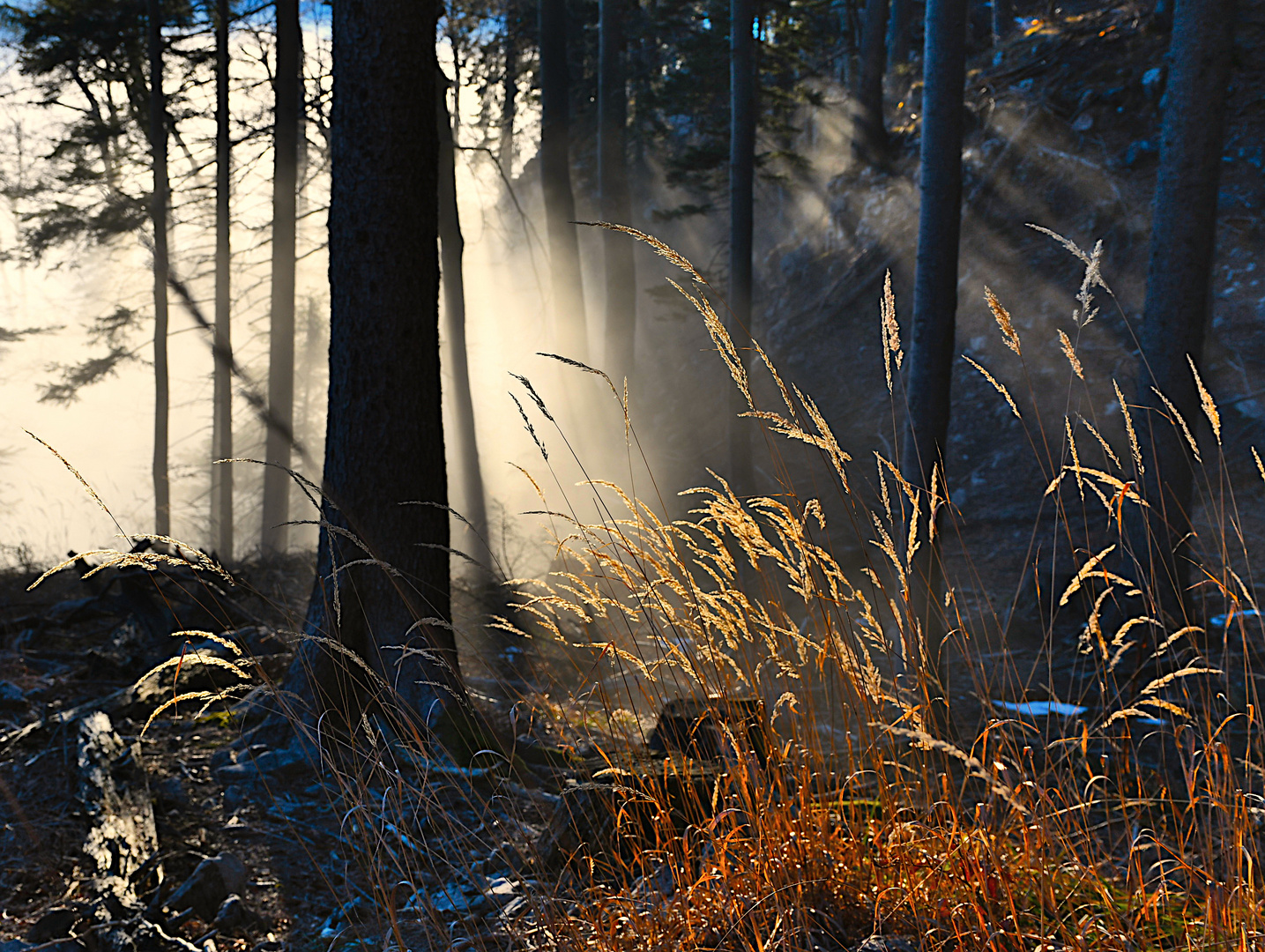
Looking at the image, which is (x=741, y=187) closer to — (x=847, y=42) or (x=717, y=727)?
(x=717, y=727)

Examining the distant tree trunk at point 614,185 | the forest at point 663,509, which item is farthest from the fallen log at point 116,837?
the distant tree trunk at point 614,185

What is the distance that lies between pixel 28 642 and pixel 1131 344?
1253 cm

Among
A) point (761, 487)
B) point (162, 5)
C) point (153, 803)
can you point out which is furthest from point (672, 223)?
point (153, 803)

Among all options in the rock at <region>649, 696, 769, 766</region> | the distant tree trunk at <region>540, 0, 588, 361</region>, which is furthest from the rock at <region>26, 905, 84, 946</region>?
the distant tree trunk at <region>540, 0, 588, 361</region>

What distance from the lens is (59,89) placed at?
1340 centimetres

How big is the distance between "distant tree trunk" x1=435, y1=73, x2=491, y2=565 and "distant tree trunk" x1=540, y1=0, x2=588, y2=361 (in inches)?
73.5

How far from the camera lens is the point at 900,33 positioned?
20484 millimetres

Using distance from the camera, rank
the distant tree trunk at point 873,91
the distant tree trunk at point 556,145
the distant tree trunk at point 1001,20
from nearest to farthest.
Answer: the distant tree trunk at point 556,145 < the distant tree trunk at point 873,91 < the distant tree trunk at point 1001,20

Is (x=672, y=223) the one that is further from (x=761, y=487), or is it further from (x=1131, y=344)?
(x=1131, y=344)

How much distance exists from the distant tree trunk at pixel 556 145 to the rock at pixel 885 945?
38.3 feet

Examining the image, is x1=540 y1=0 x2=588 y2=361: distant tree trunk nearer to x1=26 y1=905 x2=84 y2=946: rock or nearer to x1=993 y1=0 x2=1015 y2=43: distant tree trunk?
x1=26 y1=905 x2=84 y2=946: rock

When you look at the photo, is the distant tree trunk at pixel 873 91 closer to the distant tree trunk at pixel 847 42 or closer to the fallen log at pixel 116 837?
the distant tree trunk at pixel 847 42

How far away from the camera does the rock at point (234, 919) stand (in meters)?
2.85

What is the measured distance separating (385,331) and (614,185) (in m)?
10.8
